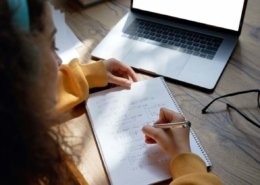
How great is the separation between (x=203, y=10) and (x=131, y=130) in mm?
418

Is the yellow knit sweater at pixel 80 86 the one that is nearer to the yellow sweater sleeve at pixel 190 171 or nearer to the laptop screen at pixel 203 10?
the yellow sweater sleeve at pixel 190 171

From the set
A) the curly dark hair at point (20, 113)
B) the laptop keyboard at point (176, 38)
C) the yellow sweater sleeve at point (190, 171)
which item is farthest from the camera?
the laptop keyboard at point (176, 38)

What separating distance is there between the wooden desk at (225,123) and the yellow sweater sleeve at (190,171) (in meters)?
0.05

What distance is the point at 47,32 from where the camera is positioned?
703 millimetres

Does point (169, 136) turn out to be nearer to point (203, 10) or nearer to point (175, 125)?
point (175, 125)

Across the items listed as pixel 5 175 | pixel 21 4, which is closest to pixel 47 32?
pixel 21 4

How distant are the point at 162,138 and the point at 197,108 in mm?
155

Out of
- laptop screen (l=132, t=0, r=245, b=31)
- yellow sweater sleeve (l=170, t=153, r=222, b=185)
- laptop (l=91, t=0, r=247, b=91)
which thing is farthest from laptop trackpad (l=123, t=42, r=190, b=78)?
yellow sweater sleeve (l=170, t=153, r=222, b=185)

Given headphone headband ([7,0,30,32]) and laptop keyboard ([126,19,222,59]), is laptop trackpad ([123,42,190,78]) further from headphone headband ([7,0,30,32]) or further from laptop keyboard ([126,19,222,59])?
headphone headband ([7,0,30,32])

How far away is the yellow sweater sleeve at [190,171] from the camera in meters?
0.76

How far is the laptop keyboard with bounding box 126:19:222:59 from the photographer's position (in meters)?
1.08

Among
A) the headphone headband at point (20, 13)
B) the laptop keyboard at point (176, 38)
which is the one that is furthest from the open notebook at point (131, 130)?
the headphone headband at point (20, 13)

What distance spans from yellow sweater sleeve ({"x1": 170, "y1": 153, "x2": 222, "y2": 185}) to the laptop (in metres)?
0.24

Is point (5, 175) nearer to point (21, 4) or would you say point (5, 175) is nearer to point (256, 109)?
point (21, 4)
